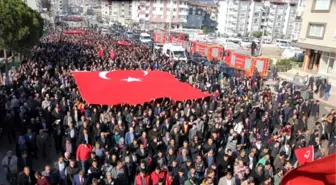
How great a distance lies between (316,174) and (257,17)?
4089 inches

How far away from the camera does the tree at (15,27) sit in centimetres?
2309

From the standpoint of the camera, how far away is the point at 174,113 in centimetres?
1240

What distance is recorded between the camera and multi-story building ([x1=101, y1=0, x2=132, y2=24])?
119m

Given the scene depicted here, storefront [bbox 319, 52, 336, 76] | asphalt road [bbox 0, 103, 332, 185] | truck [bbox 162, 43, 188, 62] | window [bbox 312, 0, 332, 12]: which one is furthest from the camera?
window [bbox 312, 0, 332, 12]

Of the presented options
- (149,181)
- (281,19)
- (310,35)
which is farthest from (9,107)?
(281,19)

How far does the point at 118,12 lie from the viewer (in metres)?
130

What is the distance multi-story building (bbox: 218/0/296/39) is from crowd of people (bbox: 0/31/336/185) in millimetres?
89008

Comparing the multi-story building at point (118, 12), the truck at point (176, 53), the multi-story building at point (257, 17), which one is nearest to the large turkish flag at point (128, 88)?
the truck at point (176, 53)

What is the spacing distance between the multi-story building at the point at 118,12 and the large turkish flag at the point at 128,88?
99551 mm

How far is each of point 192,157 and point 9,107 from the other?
668 centimetres

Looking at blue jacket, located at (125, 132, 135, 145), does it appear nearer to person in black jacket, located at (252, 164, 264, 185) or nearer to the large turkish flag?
the large turkish flag

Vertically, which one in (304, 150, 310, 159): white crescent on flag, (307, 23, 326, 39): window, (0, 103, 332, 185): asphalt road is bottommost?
(0, 103, 332, 185): asphalt road

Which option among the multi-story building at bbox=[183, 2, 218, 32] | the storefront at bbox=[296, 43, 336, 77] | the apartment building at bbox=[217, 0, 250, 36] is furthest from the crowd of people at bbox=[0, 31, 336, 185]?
the multi-story building at bbox=[183, 2, 218, 32]

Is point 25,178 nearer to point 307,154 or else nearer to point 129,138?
point 129,138
